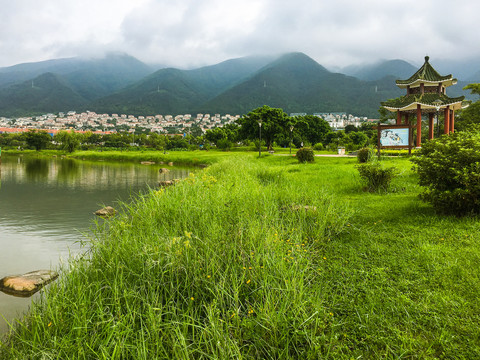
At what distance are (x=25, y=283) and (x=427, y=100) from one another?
26600 mm

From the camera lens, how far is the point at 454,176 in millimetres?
5320

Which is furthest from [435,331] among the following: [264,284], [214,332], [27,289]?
[27,289]

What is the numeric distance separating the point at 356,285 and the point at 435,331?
0.88 metres

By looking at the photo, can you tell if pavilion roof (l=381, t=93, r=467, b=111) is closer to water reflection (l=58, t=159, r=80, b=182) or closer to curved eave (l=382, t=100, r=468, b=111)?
curved eave (l=382, t=100, r=468, b=111)

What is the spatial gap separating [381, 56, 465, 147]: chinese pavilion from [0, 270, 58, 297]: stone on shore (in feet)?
77.9

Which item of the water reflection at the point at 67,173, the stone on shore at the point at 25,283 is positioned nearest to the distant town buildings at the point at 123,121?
the water reflection at the point at 67,173

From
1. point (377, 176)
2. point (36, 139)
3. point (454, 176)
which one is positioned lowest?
point (377, 176)

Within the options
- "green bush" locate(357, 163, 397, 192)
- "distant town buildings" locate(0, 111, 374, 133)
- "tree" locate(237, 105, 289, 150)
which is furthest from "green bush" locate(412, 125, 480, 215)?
"distant town buildings" locate(0, 111, 374, 133)

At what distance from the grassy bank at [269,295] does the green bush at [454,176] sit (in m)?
0.32

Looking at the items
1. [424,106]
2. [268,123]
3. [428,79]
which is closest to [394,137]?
[424,106]

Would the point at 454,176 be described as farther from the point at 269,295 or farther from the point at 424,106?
the point at 424,106

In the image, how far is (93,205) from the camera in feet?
42.6

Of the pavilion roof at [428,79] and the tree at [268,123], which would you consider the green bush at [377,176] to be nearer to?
the pavilion roof at [428,79]

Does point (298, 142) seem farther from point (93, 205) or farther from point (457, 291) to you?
point (457, 291)
